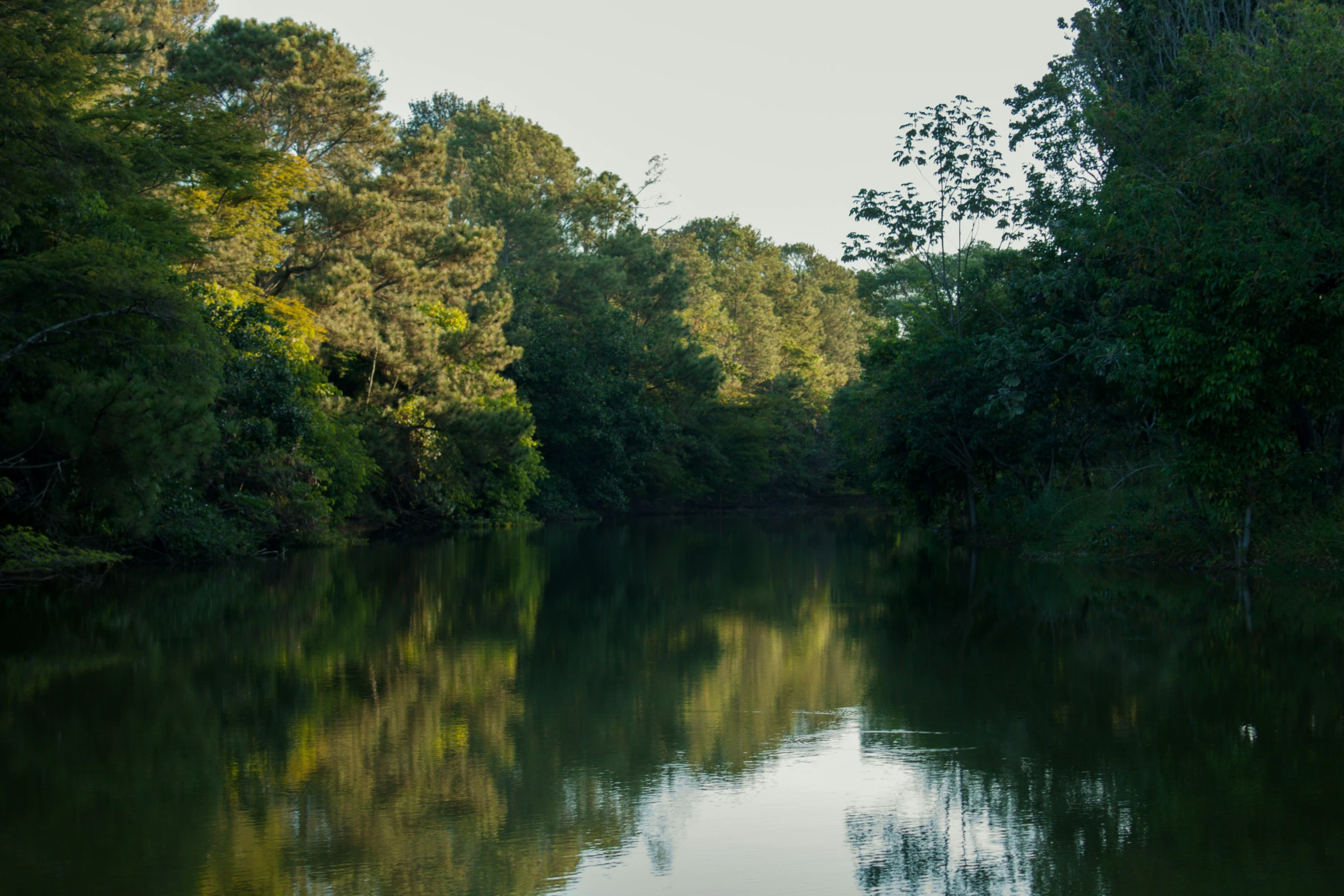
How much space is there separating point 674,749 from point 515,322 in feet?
128

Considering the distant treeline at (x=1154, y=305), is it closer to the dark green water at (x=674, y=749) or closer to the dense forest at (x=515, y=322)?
the dense forest at (x=515, y=322)

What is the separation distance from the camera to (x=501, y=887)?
454 centimetres

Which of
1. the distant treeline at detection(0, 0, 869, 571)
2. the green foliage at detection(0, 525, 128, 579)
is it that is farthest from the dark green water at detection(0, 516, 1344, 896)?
the distant treeline at detection(0, 0, 869, 571)

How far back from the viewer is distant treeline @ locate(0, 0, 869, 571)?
15117 millimetres

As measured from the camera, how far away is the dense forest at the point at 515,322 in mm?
15148

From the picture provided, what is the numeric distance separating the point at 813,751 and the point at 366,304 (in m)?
28.5

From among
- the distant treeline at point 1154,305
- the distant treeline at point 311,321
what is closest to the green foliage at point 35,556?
the distant treeline at point 311,321

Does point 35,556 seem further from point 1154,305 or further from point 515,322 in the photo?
point 515,322

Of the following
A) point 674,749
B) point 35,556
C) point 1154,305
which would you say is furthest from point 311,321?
point 674,749

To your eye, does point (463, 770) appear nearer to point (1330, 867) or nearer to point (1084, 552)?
point (1330, 867)

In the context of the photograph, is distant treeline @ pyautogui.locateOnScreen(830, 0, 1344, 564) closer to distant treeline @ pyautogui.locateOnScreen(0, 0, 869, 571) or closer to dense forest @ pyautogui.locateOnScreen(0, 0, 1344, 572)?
dense forest @ pyautogui.locateOnScreen(0, 0, 1344, 572)

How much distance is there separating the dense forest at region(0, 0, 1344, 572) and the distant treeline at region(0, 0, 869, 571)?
92 mm

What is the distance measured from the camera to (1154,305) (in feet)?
59.9

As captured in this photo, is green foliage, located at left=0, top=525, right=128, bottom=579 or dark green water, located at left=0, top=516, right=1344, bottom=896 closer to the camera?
dark green water, located at left=0, top=516, right=1344, bottom=896
